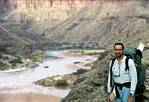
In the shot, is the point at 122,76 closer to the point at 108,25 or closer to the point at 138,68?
the point at 138,68

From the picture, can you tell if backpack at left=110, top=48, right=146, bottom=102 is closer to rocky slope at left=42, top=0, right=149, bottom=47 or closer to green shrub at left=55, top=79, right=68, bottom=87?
green shrub at left=55, top=79, right=68, bottom=87

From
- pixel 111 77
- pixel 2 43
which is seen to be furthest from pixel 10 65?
pixel 111 77

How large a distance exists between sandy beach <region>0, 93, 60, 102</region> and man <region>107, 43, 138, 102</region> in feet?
106

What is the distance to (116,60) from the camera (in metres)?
9.93

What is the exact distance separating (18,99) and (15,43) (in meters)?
86.4

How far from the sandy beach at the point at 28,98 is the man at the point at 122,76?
32.2 meters

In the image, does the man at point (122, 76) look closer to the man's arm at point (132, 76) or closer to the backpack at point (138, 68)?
the man's arm at point (132, 76)

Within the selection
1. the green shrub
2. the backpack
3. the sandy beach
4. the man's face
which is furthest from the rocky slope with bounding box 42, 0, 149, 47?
the man's face

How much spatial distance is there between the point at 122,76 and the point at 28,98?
116 ft

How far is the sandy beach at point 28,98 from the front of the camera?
4281 centimetres

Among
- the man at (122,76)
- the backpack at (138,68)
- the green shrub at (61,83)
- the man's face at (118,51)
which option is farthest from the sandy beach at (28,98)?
the man's face at (118,51)

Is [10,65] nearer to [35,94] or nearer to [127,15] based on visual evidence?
[35,94]

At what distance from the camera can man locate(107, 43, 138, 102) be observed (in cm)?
970

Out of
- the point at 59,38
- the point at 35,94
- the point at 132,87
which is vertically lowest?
the point at 59,38
